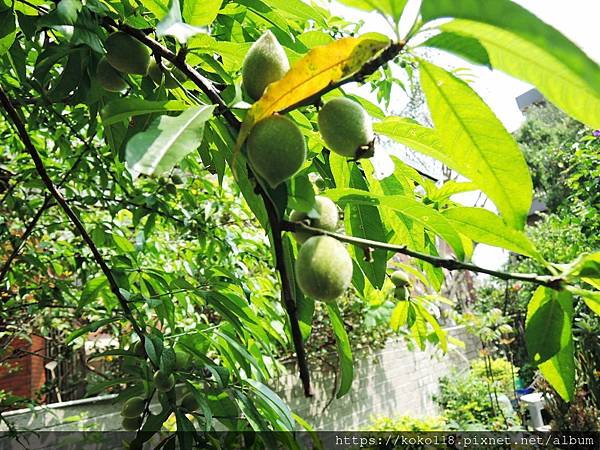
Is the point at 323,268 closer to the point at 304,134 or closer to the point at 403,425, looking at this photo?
the point at 304,134

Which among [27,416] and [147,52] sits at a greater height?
[147,52]

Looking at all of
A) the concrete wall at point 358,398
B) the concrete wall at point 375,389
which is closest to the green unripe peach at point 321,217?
the concrete wall at point 358,398

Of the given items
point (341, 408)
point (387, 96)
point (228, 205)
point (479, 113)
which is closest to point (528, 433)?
point (341, 408)

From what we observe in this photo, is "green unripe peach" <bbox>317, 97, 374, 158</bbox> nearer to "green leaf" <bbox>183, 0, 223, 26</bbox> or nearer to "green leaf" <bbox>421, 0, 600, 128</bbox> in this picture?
Result: "green leaf" <bbox>421, 0, 600, 128</bbox>

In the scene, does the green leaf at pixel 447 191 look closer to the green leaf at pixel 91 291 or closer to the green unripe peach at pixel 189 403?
the green unripe peach at pixel 189 403

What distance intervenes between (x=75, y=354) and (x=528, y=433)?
15.4ft

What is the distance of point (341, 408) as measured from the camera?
5.06 meters

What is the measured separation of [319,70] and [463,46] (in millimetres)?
120

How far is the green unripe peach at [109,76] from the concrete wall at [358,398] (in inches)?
94.4

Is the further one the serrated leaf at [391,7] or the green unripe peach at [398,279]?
the green unripe peach at [398,279]

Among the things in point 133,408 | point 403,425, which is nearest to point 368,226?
point 133,408

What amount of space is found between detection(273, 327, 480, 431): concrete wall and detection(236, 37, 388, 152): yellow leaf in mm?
3630

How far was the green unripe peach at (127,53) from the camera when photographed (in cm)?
59

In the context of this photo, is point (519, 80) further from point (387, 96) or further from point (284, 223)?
point (387, 96)
